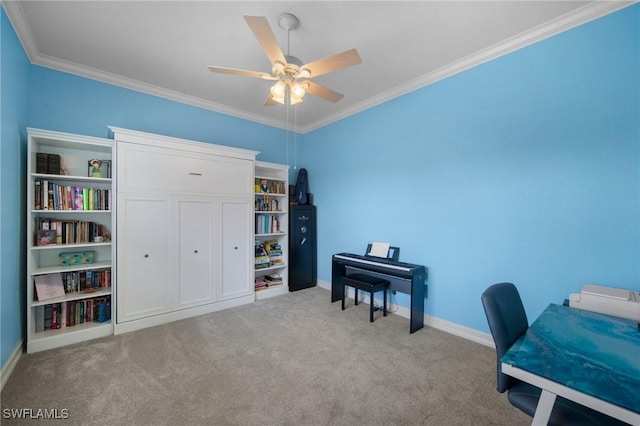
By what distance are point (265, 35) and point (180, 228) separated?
2.36 meters

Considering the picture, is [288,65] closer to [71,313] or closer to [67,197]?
[67,197]

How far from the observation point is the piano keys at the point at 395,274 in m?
2.72

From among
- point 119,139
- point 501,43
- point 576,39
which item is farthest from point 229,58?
point 576,39

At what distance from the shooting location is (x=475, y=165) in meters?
2.54

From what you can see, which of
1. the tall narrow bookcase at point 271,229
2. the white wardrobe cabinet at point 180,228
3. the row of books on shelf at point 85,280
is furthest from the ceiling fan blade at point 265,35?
the row of books on shelf at point 85,280

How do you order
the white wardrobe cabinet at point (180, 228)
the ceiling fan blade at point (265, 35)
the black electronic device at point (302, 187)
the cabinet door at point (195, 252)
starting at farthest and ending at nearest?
the black electronic device at point (302, 187) → the cabinet door at point (195, 252) → the white wardrobe cabinet at point (180, 228) → the ceiling fan blade at point (265, 35)

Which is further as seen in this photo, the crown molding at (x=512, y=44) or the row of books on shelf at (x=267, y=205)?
Result: the row of books on shelf at (x=267, y=205)

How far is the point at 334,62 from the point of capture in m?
1.80

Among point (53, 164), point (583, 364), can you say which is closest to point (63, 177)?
point (53, 164)

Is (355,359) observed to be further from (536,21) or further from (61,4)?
(61,4)

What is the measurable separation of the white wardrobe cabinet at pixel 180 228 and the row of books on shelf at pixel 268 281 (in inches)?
9.9

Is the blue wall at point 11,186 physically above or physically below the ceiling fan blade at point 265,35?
below

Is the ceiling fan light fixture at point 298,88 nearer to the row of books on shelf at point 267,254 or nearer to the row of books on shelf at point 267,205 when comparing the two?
the row of books on shelf at point 267,205

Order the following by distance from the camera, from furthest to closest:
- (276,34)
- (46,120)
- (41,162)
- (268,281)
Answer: (268,281) → (46,120) → (41,162) → (276,34)
